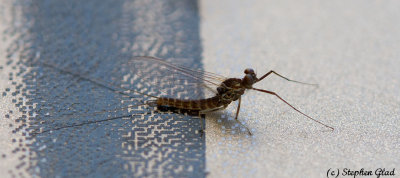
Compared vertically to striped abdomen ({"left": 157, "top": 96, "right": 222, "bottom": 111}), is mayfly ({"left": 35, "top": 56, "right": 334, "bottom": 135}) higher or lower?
higher

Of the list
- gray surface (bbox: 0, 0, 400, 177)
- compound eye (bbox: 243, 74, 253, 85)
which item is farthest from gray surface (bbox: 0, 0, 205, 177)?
compound eye (bbox: 243, 74, 253, 85)

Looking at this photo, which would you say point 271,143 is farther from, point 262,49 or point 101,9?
point 101,9

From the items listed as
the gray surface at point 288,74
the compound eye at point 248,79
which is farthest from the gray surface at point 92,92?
the compound eye at point 248,79

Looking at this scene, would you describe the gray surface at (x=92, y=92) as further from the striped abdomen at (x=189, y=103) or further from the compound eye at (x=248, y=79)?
the compound eye at (x=248, y=79)

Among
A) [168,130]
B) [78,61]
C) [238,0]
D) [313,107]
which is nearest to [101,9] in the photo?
[78,61]

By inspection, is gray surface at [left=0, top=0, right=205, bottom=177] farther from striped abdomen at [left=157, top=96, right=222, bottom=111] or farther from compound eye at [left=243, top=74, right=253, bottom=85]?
compound eye at [left=243, top=74, right=253, bottom=85]
